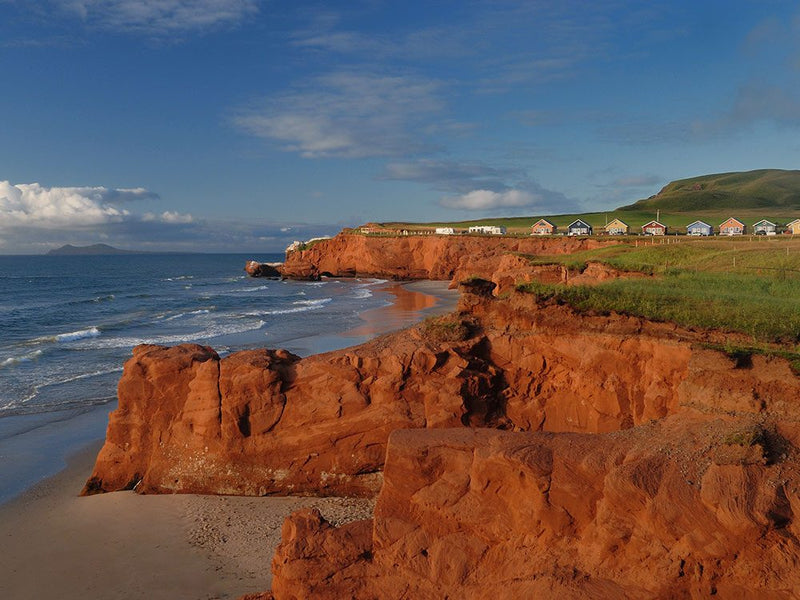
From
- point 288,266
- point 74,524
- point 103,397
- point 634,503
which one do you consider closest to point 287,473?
point 74,524

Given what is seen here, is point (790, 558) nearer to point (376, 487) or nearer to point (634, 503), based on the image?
point (634, 503)

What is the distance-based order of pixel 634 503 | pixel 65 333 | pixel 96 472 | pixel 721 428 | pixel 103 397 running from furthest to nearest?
pixel 65 333, pixel 103 397, pixel 96 472, pixel 721 428, pixel 634 503

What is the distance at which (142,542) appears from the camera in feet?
40.6

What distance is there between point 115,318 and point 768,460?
51.6 meters

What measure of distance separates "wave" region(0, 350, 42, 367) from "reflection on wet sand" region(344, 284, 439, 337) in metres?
16.9

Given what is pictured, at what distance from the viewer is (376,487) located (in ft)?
43.8

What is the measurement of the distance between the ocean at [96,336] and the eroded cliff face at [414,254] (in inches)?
337

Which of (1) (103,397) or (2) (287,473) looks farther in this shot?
(1) (103,397)

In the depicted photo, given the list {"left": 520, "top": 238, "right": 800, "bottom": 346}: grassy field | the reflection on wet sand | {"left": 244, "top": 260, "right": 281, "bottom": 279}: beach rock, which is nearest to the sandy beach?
{"left": 520, "top": 238, "right": 800, "bottom": 346}: grassy field

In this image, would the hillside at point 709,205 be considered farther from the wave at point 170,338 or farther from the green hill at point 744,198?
the wave at point 170,338

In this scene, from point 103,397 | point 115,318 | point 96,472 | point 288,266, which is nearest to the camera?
point 96,472

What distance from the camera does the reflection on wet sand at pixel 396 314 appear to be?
38.1 m

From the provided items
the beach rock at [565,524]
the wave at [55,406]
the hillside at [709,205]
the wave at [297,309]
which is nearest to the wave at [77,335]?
the wave at [297,309]

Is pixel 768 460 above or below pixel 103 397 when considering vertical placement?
above
